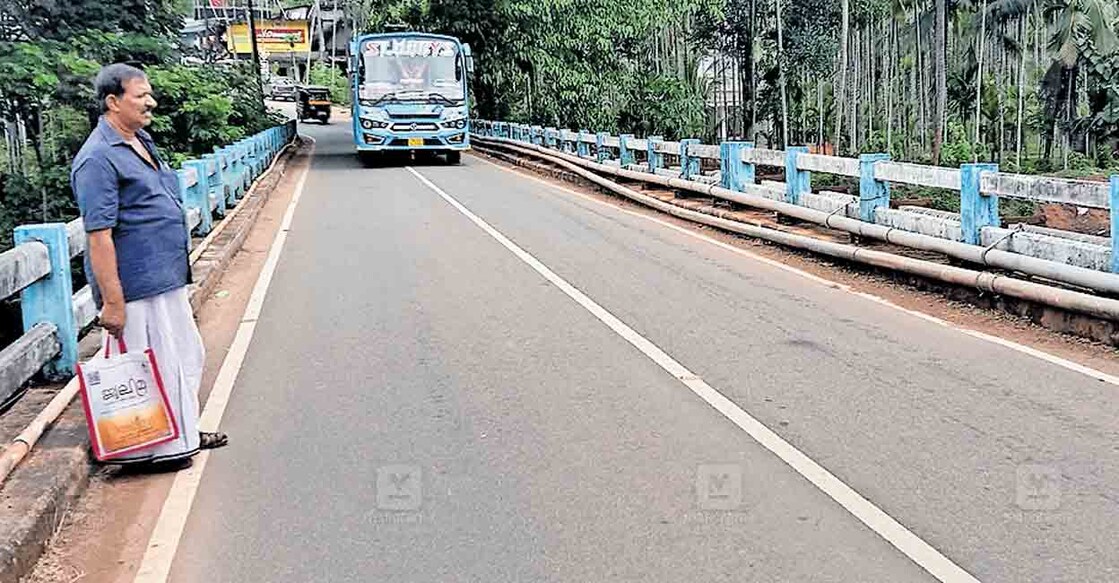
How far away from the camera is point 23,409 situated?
21.5 feet

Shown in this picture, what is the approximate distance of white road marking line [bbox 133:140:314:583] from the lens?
5113mm

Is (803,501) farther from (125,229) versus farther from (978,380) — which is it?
(125,229)

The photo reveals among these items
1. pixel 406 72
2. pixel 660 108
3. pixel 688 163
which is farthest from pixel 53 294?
pixel 660 108

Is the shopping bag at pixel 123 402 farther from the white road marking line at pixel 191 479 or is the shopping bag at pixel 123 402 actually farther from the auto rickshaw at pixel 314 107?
the auto rickshaw at pixel 314 107

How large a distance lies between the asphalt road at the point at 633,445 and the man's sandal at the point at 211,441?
111 mm

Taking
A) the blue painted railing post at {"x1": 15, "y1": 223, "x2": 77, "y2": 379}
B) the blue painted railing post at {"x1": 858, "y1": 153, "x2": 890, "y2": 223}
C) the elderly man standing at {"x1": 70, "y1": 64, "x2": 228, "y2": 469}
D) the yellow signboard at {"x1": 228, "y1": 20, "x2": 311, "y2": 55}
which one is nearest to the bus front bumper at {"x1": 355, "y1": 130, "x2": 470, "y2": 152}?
the blue painted railing post at {"x1": 858, "y1": 153, "x2": 890, "y2": 223}

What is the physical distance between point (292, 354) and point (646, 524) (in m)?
4.42

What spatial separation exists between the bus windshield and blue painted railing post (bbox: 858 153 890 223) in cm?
1871

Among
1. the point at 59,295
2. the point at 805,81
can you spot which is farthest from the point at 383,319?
the point at 805,81

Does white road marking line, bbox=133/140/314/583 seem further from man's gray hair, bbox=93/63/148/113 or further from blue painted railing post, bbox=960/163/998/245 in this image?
blue painted railing post, bbox=960/163/998/245

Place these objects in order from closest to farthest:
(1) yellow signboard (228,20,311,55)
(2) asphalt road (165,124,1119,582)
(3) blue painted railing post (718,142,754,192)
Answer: (2) asphalt road (165,124,1119,582), (3) blue painted railing post (718,142,754,192), (1) yellow signboard (228,20,311,55)

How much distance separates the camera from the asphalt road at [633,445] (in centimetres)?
507

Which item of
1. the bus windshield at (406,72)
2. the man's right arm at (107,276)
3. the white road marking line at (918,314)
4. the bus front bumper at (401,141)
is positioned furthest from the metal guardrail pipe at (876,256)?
the bus windshield at (406,72)

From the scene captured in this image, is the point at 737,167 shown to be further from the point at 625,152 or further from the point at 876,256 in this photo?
the point at 625,152
